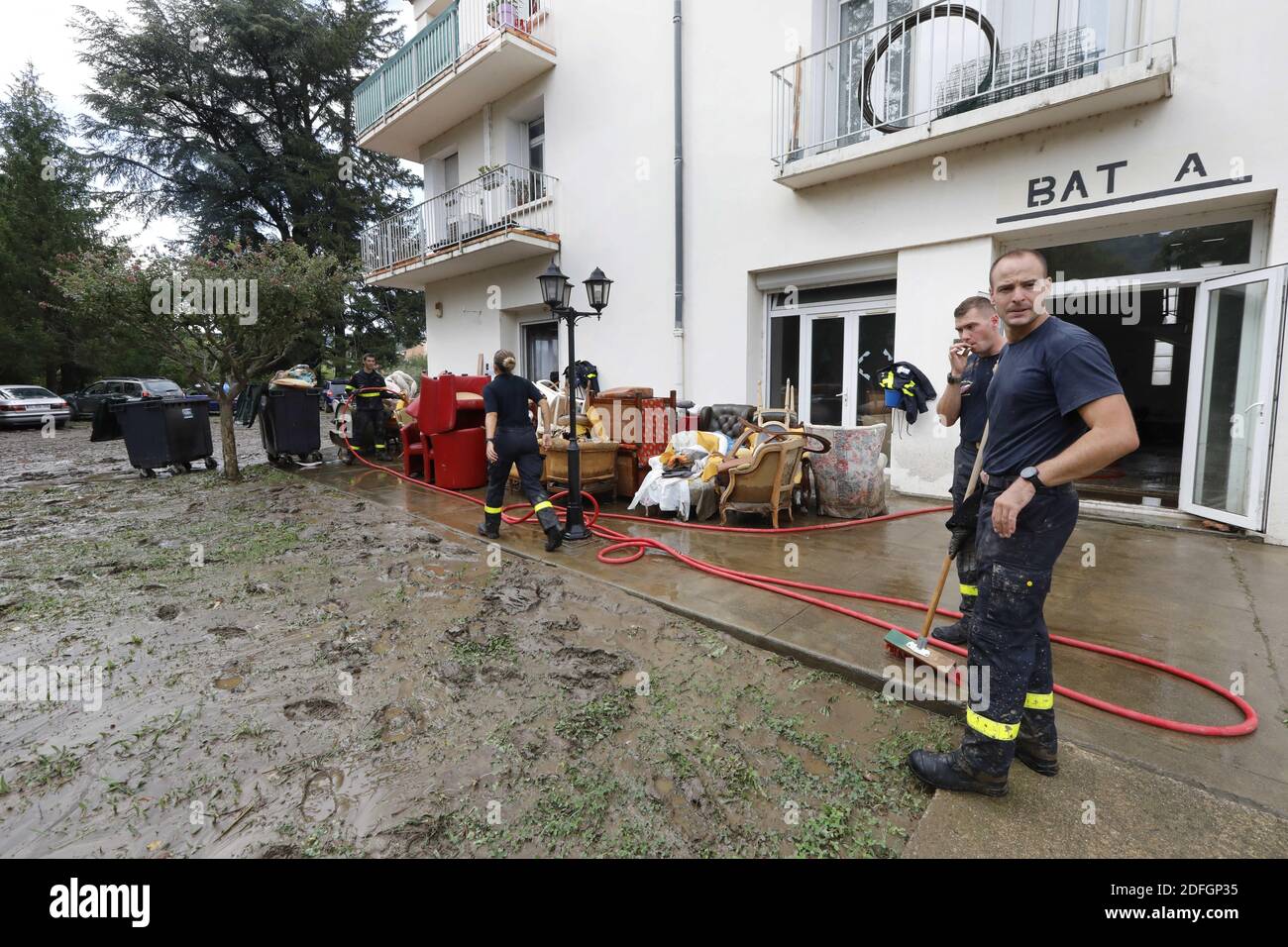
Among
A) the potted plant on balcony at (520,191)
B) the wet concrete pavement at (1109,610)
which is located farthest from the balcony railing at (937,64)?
the potted plant on balcony at (520,191)

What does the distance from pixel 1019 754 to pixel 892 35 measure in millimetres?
7565

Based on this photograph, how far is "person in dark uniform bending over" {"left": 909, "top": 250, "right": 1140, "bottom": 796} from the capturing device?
1.92m

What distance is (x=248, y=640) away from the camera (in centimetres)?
352

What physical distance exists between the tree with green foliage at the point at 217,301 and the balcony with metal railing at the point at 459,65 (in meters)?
4.40

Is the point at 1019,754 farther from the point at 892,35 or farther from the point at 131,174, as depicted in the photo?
the point at 131,174

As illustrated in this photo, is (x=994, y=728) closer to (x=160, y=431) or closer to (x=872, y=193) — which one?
(x=872, y=193)

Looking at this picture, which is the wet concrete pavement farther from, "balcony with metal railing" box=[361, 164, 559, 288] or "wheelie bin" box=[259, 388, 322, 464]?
"balcony with metal railing" box=[361, 164, 559, 288]

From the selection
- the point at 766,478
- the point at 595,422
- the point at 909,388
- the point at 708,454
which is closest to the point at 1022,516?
the point at 766,478

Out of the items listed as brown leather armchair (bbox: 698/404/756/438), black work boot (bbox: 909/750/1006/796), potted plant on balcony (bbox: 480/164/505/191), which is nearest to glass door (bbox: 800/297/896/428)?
brown leather armchair (bbox: 698/404/756/438)

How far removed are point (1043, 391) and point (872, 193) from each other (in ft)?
19.6
